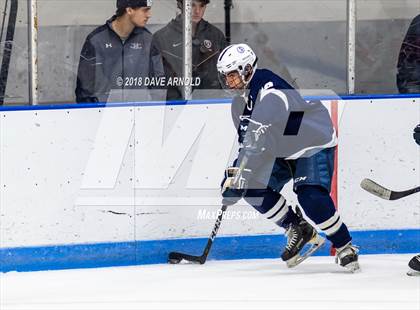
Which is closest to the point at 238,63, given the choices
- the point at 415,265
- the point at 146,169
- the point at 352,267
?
the point at 146,169

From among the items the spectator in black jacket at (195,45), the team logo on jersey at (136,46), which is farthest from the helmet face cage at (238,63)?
the team logo on jersey at (136,46)

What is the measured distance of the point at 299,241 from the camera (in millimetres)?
5496

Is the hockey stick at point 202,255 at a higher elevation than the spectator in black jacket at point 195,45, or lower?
lower

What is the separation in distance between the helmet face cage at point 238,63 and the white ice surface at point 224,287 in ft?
2.90

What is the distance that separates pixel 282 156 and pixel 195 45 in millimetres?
753

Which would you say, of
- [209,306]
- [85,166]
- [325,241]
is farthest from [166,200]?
[209,306]

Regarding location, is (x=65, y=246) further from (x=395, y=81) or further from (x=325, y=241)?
(x=395, y=81)

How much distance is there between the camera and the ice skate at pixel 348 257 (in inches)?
211

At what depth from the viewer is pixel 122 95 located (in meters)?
5.76

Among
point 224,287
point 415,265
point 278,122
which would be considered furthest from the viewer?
point 278,122

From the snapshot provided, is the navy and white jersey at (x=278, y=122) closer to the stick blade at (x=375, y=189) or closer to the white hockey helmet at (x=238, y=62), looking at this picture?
the white hockey helmet at (x=238, y=62)

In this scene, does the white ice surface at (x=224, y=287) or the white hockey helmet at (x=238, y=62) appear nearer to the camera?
the white ice surface at (x=224, y=287)

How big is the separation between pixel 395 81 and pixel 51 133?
5.64 ft

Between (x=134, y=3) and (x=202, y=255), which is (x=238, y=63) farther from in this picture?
(x=202, y=255)
